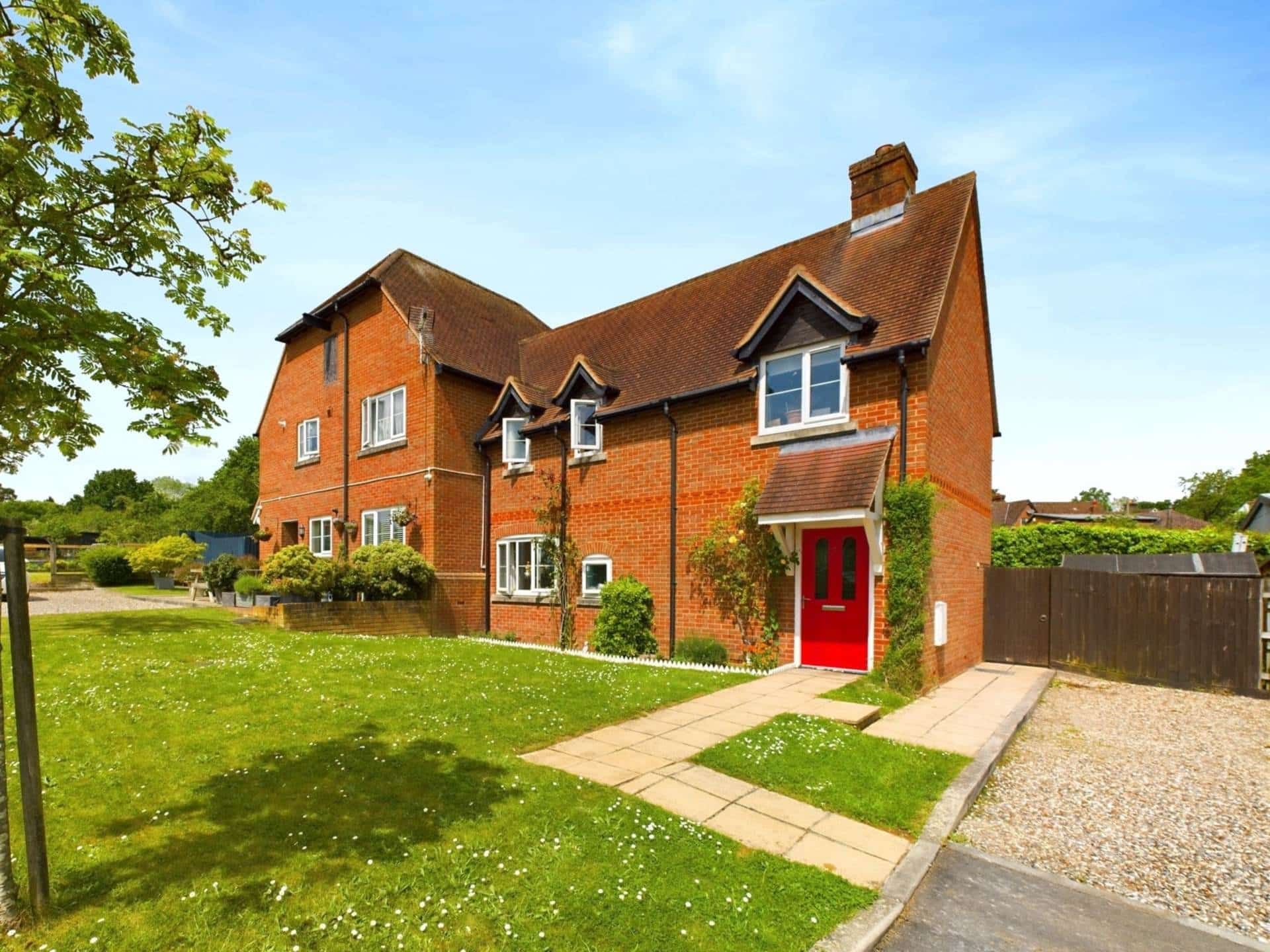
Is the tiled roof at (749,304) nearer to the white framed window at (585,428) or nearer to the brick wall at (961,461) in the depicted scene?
the white framed window at (585,428)

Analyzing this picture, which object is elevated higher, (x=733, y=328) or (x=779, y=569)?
(x=733, y=328)

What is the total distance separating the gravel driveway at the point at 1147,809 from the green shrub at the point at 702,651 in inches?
196

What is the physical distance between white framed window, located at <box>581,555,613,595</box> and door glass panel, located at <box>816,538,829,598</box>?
502 cm

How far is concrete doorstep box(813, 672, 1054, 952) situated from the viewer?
11.5 feet

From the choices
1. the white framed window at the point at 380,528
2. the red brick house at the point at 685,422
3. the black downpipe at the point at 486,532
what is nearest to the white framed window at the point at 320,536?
the red brick house at the point at 685,422

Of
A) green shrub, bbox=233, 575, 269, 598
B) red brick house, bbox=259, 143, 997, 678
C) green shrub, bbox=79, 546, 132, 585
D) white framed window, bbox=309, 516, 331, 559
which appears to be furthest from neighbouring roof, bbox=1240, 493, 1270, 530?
green shrub, bbox=79, 546, 132, 585

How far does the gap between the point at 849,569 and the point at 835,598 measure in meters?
0.58

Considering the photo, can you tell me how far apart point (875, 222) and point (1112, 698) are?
1022 cm

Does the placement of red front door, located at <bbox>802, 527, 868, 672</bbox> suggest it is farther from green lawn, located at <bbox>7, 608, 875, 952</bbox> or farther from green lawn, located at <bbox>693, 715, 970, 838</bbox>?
green lawn, located at <bbox>7, 608, 875, 952</bbox>

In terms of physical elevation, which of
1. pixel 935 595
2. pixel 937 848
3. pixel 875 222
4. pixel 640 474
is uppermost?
pixel 875 222

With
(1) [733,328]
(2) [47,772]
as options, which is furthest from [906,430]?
Answer: (2) [47,772]

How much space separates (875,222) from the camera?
521 inches

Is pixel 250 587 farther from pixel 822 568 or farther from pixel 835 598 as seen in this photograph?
pixel 835 598

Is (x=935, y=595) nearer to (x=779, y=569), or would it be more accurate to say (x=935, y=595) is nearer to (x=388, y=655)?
(x=779, y=569)
